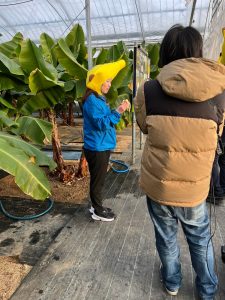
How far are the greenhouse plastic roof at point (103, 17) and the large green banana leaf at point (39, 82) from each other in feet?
35.1

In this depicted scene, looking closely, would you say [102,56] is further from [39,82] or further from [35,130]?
[35,130]

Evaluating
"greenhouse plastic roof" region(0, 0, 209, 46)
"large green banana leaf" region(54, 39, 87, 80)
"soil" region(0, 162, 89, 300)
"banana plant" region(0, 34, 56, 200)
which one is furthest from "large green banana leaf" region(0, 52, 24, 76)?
"greenhouse plastic roof" region(0, 0, 209, 46)

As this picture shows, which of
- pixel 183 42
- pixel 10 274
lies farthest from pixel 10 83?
pixel 183 42

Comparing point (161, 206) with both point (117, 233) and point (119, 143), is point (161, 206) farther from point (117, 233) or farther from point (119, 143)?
point (119, 143)

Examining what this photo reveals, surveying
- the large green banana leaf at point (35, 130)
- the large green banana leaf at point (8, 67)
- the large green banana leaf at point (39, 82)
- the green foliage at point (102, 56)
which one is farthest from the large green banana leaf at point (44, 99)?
the green foliage at point (102, 56)

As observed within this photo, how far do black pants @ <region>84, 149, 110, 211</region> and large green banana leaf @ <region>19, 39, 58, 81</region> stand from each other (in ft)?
4.45

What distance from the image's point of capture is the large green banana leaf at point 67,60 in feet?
13.4

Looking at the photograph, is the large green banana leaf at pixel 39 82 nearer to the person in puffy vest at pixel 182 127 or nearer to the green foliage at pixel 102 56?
the green foliage at pixel 102 56

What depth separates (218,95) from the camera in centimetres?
178

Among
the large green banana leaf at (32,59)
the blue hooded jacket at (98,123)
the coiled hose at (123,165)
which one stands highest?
the large green banana leaf at (32,59)

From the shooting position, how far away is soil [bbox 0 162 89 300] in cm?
258

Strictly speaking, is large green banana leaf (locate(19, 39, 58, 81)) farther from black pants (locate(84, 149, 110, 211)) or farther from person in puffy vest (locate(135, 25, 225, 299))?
person in puffy vest (locate(135, 25, 225, 299))

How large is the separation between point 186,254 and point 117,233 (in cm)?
76

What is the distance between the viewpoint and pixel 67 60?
4199 mm
